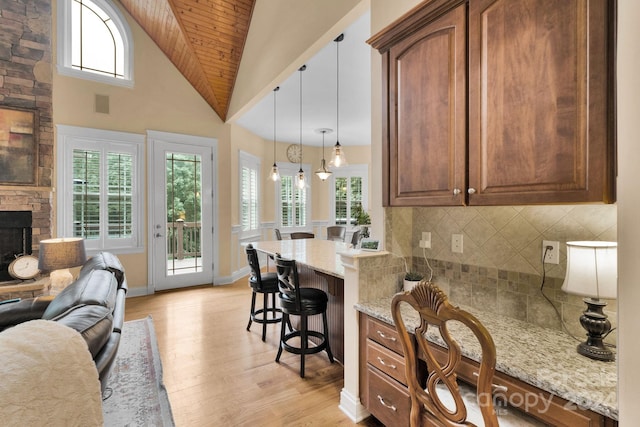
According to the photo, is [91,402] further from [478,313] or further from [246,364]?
[478,313]

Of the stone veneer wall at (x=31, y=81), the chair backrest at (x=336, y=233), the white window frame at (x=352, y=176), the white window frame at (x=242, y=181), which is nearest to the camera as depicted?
the stone veneer wall at (x=31, y=81)

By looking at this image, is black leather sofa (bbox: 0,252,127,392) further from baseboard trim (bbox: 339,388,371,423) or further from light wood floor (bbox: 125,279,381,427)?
baseboard trim (bbox: 339,388,371,423)

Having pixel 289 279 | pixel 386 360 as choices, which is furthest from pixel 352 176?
pixel 386 360

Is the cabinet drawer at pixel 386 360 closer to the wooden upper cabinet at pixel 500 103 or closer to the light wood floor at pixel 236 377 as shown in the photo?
the light wood floor at pixel 236 377

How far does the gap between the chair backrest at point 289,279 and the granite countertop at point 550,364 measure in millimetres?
1147

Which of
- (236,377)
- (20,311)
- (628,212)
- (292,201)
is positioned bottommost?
(236,377)

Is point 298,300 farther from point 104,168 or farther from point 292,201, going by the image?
point 292,201

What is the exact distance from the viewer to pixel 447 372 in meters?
1.14

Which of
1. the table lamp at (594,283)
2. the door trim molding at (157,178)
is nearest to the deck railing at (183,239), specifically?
the door trim molding at (157,178)

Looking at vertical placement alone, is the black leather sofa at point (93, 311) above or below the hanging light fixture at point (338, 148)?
below

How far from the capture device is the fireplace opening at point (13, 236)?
3461 millimetres

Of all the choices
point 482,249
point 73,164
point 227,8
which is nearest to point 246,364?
point 482,249

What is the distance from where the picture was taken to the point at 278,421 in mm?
2033

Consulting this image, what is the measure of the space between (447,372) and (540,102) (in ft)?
3.54
